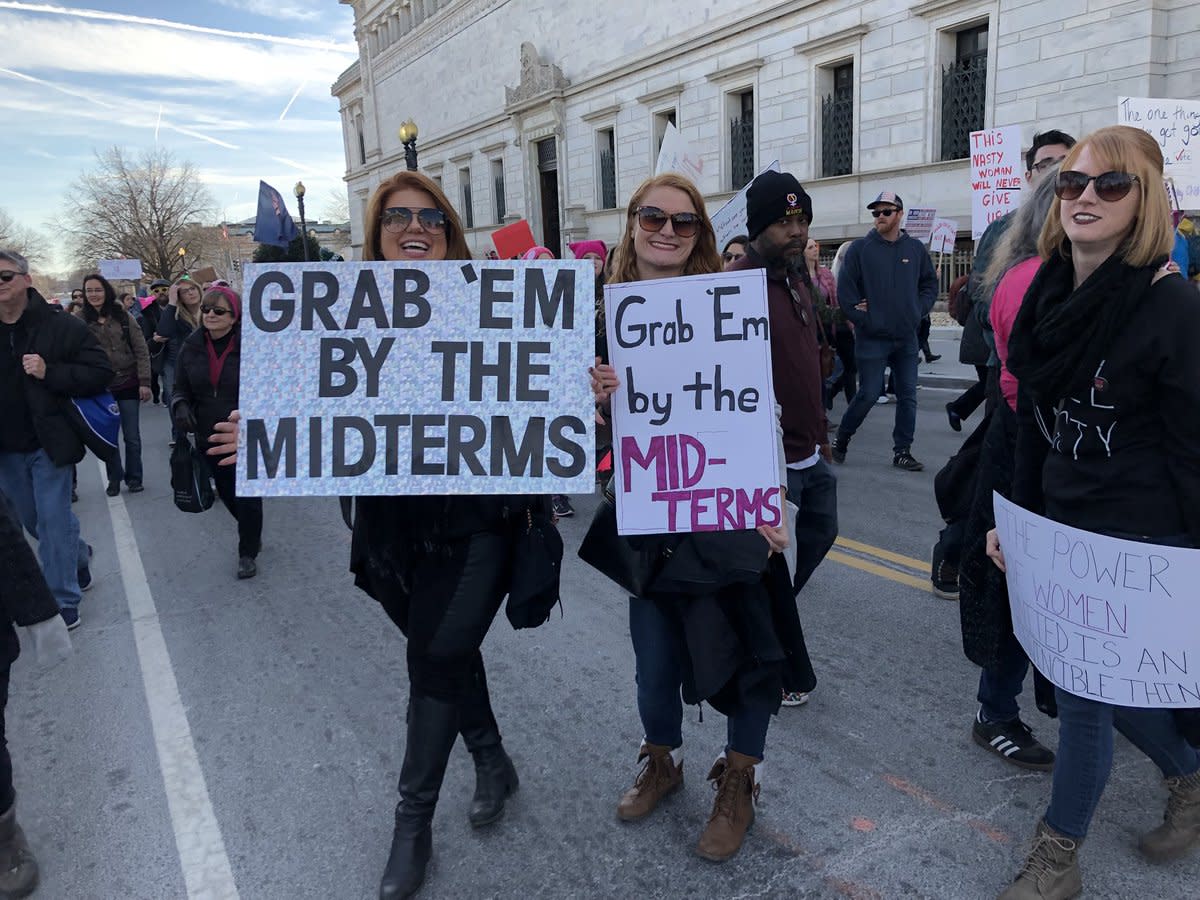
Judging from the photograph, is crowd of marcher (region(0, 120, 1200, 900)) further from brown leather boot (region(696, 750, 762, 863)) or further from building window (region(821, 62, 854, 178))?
building window (region(821, 62, 854, 178))

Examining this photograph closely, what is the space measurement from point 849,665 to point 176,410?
12.9 feet

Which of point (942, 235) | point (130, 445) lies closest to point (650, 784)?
point (130, 445)

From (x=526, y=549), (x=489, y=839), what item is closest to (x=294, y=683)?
(x=489, y=839)

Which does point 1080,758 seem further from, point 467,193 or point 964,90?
point 467,193

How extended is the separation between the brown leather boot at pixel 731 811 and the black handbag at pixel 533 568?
74cm

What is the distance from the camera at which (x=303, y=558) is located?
5.88m

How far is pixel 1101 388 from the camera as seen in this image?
2055mm

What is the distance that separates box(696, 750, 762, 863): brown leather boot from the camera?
99.3 inches

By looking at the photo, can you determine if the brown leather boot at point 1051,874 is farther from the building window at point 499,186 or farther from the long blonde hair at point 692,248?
the building window at point 499,186

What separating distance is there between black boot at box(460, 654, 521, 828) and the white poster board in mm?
6760

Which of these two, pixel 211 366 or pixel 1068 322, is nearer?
pixel 1068 322

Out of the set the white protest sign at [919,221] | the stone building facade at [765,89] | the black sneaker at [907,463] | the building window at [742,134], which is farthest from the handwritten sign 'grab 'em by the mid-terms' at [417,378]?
the building window at [742,134]

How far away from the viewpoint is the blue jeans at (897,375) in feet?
23.8

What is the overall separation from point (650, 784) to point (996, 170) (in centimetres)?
905
